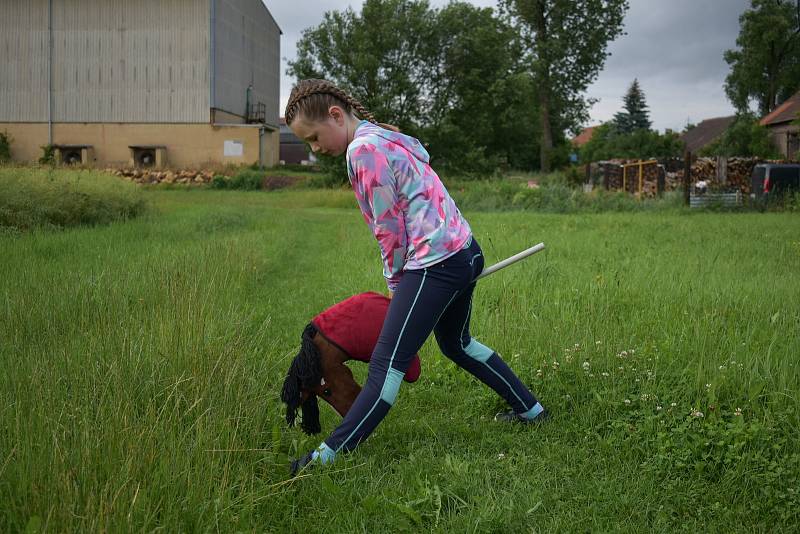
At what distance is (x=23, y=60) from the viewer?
40875mm

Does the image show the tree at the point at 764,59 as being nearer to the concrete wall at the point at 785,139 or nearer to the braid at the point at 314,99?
the concrete wall at the point at 785,139

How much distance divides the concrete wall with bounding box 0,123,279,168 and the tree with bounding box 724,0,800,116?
3854cm

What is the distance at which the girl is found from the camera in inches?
129

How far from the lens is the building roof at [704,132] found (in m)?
73.3

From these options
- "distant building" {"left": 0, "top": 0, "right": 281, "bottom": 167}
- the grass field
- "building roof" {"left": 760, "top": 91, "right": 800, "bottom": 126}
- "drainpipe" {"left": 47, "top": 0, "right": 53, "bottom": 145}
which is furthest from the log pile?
"drainpipe" {"left": 47, "top": 0, "right": 53, "bottom": 145}

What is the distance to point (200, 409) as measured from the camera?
3568mm

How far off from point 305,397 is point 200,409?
A: 0.51 metres

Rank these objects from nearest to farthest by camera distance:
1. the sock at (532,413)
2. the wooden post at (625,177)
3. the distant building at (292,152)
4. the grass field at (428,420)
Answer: the grass field at (428,420) → the sock at (532,413) → the wooden post at (625,177) → the distant building at (292,152)

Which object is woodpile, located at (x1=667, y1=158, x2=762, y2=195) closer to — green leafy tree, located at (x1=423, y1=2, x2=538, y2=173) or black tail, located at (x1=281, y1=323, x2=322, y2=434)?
green leafy tree, located at (x1=423, y1=2, x2=538, y2=173)

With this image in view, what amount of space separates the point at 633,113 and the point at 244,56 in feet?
149

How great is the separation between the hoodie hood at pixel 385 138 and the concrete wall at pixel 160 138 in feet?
129

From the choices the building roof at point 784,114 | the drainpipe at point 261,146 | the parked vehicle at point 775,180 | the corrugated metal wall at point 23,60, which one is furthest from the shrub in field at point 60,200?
the building roof at point 784,114

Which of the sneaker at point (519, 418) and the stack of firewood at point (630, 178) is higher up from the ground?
the stack of firewood at point (630, 178)

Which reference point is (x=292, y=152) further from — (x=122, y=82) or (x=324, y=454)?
(x=324, y=454)
